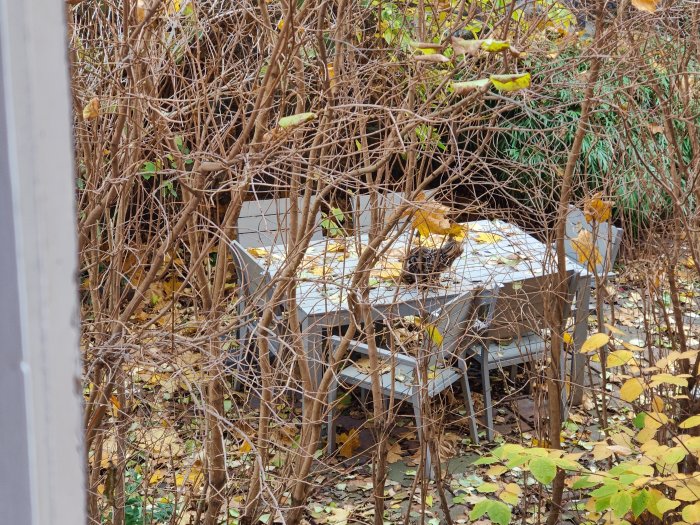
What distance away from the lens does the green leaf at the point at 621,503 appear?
2.33m

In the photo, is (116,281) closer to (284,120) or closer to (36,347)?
(284,120)

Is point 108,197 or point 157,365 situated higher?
point 108,197

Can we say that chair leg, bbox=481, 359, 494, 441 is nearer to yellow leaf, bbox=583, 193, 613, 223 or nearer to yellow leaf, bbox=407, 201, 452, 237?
yellow leaf, bbox=583, 193, 613, 223

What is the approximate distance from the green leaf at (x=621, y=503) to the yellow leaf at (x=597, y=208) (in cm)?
124

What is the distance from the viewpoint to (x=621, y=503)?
235cm

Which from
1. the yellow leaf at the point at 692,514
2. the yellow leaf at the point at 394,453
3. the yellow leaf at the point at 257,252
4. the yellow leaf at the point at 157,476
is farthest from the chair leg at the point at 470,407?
the yellow leaf at the point at 692,514

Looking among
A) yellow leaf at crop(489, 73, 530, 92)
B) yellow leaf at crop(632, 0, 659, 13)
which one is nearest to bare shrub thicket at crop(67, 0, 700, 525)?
yellow leaf at crop(489, 73, 530, 92)

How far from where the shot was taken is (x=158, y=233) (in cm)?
241

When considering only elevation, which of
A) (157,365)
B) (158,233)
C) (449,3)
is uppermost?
(449,3)

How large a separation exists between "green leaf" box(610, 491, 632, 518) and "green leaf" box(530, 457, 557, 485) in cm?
19

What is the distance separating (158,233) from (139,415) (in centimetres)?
53

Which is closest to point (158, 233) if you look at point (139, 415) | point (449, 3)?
point (139, 415)

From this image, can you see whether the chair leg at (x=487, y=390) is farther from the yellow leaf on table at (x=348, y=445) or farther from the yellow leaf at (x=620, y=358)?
the yellow leaf at (x=620, y=358)

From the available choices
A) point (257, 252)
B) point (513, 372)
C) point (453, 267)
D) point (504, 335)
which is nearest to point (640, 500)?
point (453, 267)
